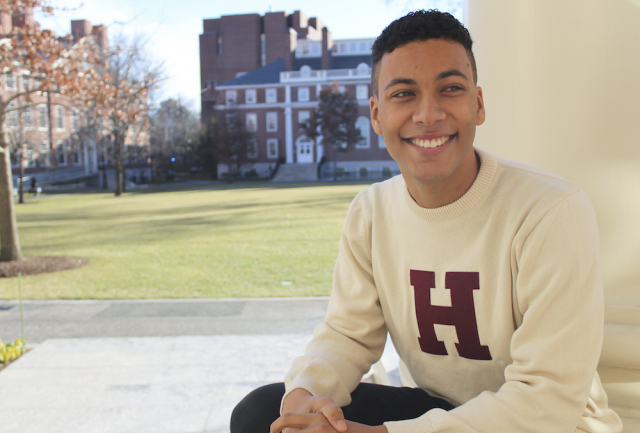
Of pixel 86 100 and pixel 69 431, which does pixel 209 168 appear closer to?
pixel 86 100

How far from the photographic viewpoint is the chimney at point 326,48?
180ft

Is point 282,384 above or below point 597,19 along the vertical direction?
below

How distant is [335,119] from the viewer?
46.4 metres

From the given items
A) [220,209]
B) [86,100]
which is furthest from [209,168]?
[86,100]

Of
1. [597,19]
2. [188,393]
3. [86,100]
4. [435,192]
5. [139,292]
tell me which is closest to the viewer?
[435,192]

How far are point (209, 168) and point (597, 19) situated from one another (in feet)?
170

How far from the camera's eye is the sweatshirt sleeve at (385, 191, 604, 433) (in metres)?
1.42

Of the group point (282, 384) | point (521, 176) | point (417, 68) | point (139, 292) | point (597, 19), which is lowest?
point (139, 292)

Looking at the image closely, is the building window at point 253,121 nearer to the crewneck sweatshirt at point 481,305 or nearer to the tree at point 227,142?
the tree at point 227,142

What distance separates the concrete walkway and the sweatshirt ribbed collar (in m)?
1.68

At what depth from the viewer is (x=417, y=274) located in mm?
1754

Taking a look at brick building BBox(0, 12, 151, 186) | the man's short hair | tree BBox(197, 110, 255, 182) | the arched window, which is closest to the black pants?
the man's short hair

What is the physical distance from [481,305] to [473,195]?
348 millimetres

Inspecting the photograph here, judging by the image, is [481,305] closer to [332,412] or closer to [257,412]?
[332,412]
